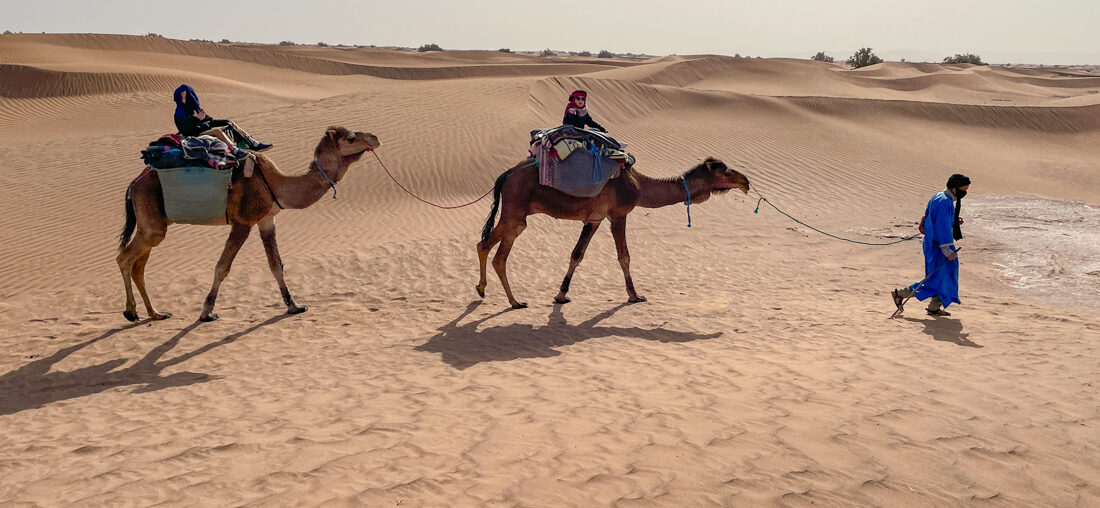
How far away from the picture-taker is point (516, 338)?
7555mm

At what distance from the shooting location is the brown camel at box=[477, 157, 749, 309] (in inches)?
330

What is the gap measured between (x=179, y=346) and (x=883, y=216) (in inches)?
507

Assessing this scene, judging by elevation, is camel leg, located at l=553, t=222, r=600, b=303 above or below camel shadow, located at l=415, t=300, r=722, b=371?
above

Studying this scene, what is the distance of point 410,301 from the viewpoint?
9.06 meters

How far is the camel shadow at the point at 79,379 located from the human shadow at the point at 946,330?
687 cm

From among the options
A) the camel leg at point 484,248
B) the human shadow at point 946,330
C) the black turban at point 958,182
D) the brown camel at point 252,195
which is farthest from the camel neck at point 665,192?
the brown camel at point 252,195

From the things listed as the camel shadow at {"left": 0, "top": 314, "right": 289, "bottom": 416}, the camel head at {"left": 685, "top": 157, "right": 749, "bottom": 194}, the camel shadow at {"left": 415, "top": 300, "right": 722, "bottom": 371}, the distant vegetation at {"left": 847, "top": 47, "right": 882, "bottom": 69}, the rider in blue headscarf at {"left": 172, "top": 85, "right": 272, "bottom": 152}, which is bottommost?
the camel shadow at {"left": 0, "top": 314, "right": 289, "bottom": 416}

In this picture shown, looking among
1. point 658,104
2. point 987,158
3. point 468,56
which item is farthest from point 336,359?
point 468,56

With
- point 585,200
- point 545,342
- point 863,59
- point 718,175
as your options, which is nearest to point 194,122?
point 585,200

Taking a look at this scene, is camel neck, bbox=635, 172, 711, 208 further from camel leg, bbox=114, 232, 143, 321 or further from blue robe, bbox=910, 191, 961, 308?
camel leg, bbox=114, 232, 143, 321

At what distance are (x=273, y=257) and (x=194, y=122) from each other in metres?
1.65

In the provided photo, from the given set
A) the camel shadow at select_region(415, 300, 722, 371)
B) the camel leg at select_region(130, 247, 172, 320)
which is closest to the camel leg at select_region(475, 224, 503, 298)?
the camel shadow at select_region(415, 300, 722, 371)

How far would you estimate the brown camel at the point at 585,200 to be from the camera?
27.5ft

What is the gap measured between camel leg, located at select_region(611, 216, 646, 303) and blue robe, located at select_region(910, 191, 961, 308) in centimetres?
310
